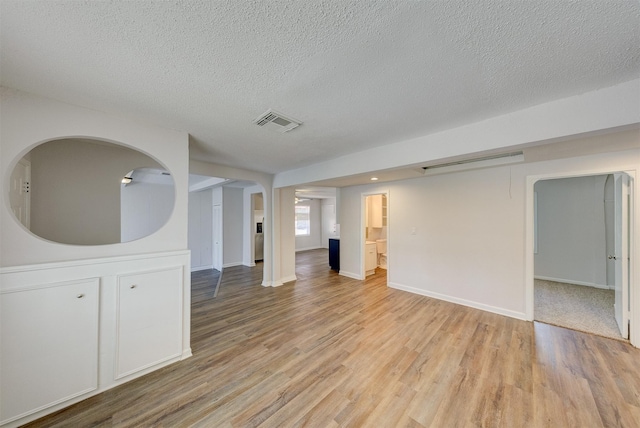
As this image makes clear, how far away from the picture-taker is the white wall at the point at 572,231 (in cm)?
454

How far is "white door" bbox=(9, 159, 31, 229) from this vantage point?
1957 millimetres

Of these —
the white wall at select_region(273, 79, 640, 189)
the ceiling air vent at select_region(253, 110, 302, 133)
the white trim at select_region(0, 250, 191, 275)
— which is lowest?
the white trim at select_region(0, 250, 191, 275)

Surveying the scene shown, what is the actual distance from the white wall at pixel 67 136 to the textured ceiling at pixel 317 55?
131 mm

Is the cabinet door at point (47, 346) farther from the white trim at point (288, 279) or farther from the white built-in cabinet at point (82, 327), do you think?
the white trim at point (288, 279)

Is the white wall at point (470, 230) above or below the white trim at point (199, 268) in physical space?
above

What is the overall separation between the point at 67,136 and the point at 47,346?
5.61ft

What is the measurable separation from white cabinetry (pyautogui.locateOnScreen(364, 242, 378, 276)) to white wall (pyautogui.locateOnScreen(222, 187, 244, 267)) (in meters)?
4.16

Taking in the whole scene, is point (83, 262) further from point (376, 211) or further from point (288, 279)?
point (376, 211)

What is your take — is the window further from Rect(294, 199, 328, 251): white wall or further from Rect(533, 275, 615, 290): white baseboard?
Rect(533, 275, 615, 290): white baseboard

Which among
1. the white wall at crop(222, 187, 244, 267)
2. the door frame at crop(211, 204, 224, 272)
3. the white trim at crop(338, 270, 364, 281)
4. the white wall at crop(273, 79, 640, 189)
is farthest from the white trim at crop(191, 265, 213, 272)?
the white wall at crop(273, 79, 640, 189)

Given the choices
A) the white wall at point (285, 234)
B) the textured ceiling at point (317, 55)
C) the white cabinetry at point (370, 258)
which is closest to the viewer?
the textured ceiling at point (317, 55)

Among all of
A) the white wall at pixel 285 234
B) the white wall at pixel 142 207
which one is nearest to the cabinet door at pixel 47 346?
the white wall at pixel 285 234

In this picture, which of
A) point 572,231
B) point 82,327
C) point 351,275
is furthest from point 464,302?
point 82,327

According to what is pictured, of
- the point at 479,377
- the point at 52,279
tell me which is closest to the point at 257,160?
the point at 52,279
